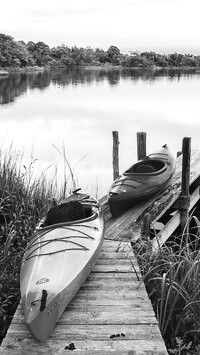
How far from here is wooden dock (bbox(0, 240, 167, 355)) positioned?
2.97 metres

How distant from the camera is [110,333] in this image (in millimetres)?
3158

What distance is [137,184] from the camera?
6.12 m

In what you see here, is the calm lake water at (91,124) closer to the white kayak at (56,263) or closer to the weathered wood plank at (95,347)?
the white kayak at (56,263)

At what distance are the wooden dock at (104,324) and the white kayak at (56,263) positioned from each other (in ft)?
0.32

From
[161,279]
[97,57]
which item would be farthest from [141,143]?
[97,57]

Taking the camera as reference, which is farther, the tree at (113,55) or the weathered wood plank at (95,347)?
the tree at (113,55)

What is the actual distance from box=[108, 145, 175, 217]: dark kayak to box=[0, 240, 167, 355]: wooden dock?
174 centimetres

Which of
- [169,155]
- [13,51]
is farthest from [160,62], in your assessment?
[169,155]

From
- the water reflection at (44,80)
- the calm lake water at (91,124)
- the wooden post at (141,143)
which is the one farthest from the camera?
the water reflection at (44,80)

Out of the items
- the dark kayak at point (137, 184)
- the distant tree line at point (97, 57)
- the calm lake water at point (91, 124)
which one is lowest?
the calm lake water at point (91, 124)

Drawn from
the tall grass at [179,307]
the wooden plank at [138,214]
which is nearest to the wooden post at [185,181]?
the wooden plank at [138,214]

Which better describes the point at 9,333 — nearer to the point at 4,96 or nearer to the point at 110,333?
the point at 110,333

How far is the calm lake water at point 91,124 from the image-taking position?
1459 centimetres

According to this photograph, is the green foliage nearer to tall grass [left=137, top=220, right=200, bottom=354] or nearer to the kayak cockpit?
the kayak cockpit
